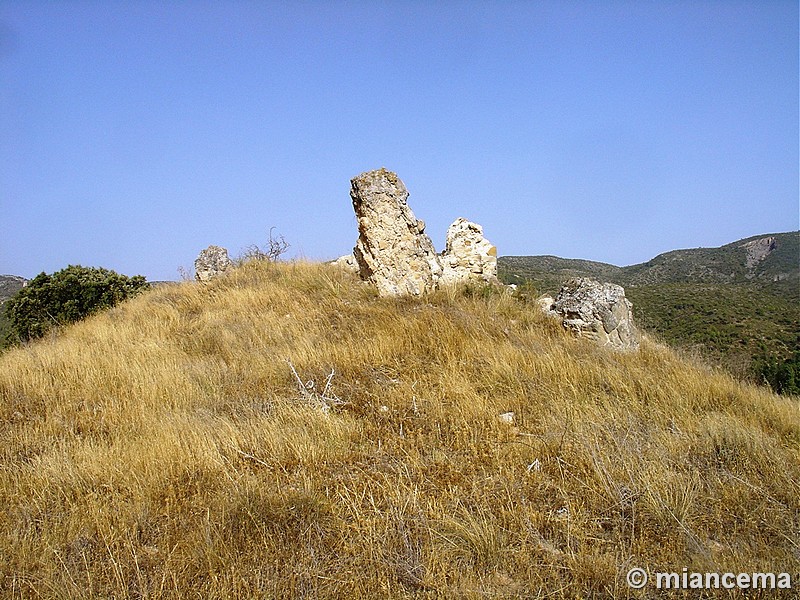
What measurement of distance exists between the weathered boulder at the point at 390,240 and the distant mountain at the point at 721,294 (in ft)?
6.61

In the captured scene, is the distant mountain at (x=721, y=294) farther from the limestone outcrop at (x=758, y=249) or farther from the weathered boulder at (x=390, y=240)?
the weathered boulder at (x=390, y=240)

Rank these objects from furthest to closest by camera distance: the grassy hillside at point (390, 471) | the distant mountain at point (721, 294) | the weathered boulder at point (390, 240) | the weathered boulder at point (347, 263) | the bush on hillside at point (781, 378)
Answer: the distant mountain at point (721, 294) → the weathered boulder at point (347, 263) → the weathered boulder at point (390, 240) → the bush on hillside at point (781, 378) → the grassy hillside at point (390, 471)

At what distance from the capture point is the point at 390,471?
10.7ft

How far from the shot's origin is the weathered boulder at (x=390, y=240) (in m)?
8.01

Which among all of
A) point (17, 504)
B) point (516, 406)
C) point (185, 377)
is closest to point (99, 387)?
point (185, 377)

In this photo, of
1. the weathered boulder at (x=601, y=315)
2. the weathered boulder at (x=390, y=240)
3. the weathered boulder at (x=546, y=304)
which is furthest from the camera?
the weathered boulder at (x=390, y=240)

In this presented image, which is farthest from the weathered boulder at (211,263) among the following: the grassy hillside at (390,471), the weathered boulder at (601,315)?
the weathered boulder at (601,315)

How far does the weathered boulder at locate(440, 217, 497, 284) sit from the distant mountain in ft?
2.62

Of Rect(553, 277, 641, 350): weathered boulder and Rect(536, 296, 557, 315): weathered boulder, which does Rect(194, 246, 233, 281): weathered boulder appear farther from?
Rect(553, 277, 641, 350): weathered boulder

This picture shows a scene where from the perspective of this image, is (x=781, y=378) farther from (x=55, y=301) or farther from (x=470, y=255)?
(x=55, y=301)

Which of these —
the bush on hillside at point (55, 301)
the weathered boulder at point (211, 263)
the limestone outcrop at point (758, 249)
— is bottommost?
the bush on hillside at point (55, 301)

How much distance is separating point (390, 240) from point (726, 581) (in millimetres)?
6622

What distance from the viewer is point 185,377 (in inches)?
200

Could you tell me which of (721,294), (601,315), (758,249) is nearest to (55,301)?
(601,315)
